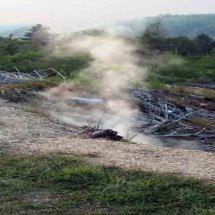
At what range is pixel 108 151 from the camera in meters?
8.81

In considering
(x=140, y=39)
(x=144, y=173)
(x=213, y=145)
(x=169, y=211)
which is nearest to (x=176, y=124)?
(x=213, y=145)

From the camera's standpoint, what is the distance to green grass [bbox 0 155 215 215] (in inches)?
239

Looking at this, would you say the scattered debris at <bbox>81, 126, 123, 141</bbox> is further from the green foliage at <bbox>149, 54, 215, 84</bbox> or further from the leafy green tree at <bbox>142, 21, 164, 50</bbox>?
the leafy green tree at <bbox>142, 21, 164, 50</bbox>

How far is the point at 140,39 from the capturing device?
4256cm

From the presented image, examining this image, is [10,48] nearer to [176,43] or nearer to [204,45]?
[176,43]

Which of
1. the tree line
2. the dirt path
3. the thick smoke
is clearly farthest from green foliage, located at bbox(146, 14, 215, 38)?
the dirt path

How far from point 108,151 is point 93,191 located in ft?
7.33

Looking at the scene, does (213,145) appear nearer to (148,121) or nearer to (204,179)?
(148,121)

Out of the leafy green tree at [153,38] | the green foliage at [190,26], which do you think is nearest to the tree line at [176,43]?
the leafy green tree at [153,38]

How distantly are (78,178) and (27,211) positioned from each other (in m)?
1.20

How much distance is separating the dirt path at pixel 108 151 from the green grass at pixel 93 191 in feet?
1.70

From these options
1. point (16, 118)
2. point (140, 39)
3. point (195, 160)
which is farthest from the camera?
point (140, 39)

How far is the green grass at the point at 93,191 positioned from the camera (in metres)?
6.08

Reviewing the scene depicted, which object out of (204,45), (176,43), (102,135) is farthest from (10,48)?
(102,135)
